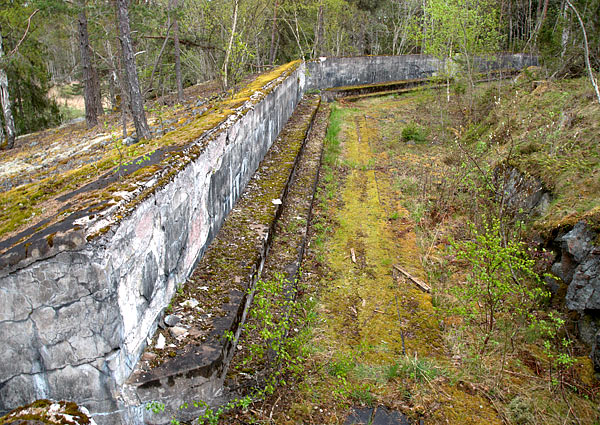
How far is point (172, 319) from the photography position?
3.01m

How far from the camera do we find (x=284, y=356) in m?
3.03

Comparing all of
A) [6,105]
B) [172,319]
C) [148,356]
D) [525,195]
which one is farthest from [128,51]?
[6,105]

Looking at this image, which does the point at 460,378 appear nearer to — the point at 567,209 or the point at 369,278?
the point at 369,278

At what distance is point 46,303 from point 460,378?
3.13m

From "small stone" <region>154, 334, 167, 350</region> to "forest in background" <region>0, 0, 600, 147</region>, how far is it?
394 cm

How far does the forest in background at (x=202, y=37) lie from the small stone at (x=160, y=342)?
394 centimetres

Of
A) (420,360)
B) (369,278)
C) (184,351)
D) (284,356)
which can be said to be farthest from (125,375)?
(369,278)

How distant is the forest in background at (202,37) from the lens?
8.78 m

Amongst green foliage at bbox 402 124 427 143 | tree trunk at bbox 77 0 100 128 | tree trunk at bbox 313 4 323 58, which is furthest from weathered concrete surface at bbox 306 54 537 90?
tree trunk at bbox 77 0 100 128

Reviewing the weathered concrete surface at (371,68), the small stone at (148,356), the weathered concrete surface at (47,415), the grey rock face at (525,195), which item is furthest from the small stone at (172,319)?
the weathered concrete surface at (371,68)

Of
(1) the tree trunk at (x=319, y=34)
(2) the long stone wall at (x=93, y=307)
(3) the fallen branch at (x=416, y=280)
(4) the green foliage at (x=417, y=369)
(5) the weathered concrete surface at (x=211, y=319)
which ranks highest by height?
(1) the tree trunk at (x=319, y=34)

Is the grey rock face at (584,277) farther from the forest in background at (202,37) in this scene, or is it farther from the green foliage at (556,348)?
the forest in background at (202,37)

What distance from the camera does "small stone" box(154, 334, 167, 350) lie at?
2777 millimetres

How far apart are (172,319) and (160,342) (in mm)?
228
